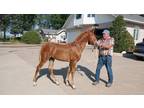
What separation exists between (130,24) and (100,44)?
1694 cm

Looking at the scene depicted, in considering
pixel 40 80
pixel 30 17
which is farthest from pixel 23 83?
pixel 30 17

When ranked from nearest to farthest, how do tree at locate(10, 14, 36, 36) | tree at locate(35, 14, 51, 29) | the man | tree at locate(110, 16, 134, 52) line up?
1. the man
2. tree at locate(110, 16, 134, 52)
3. tree at locate(10, 14, 36, 36)
4. tree at locate(35, 14, 51, 29)

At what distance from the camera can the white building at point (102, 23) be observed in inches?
894

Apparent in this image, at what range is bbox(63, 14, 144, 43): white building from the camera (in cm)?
2270

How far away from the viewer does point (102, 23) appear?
25.3 meters

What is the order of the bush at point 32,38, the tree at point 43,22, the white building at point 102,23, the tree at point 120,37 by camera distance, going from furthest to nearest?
the tree at point 43,22, the bush at point 32,38, the white building at point 102,23, the tree at point 120,37

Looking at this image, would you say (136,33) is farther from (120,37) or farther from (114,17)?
(120,37)

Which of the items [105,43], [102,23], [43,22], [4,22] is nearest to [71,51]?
[105,43]

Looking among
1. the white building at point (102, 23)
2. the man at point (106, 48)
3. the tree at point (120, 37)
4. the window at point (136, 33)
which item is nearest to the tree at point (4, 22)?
the white building at point (102, 23)

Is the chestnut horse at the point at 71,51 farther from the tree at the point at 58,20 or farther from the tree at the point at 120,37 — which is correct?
the tree at the point at 58,20

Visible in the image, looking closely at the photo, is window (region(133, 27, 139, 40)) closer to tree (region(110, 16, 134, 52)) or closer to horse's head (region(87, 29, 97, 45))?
tree (region(110, 16, 134, 52))

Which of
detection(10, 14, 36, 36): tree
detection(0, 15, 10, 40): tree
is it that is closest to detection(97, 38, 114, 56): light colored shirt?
detection(0, 15, 10, 40): tree

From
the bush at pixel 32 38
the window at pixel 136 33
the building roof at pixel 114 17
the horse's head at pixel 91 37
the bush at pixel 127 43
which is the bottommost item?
the bush at pixel 32 38
